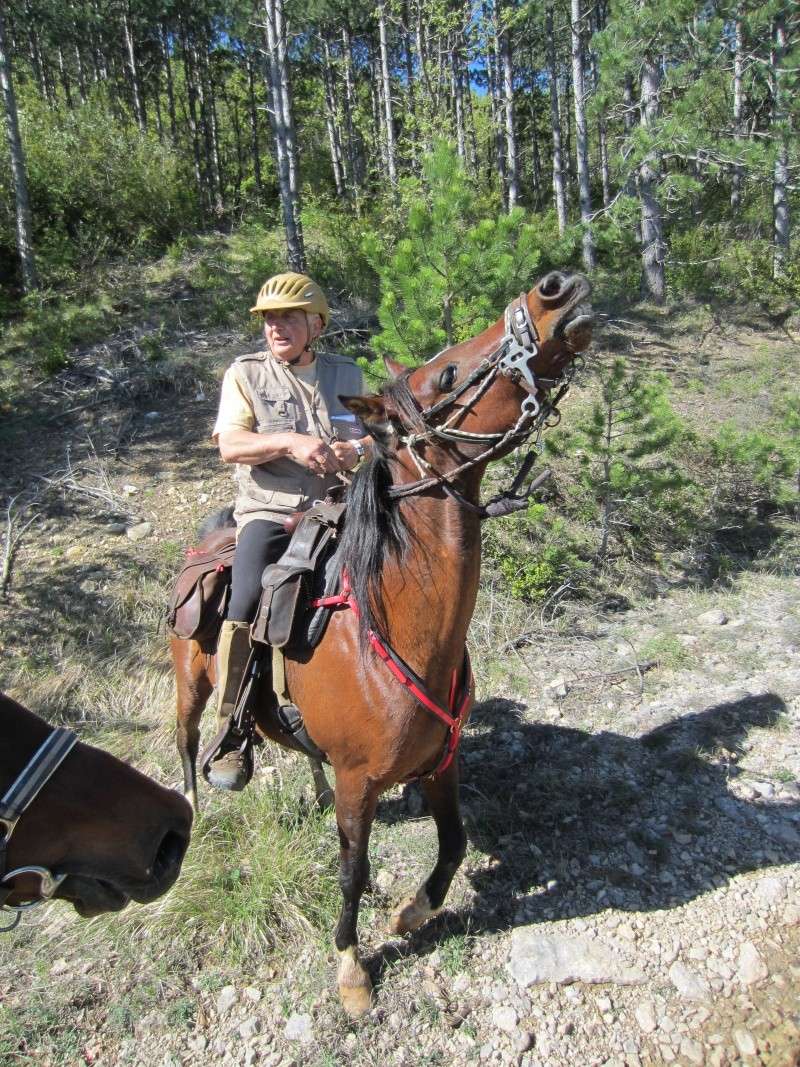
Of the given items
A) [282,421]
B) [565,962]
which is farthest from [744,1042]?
[282,421]

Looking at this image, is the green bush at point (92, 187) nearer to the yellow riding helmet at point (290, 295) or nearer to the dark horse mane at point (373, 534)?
the yellow riding helmet at point (290, 295)

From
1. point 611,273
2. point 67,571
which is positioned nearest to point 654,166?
point 611,273

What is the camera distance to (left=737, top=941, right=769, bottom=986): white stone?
2.54 meters

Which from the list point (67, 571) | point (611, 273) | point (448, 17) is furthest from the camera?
point (611, 273)

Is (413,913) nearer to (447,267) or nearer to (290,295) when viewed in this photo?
(290,295)

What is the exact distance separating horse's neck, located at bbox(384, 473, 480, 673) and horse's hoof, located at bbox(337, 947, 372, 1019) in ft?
4.38

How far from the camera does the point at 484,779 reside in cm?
368

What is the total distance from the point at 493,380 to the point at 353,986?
2.44 metres

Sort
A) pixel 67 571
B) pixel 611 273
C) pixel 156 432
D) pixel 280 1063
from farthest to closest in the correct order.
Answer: pixel 611 273 → pixel 156 432 → pixel 67 571 → pixel 280 1063

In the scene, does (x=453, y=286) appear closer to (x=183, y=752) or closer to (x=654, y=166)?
(x=183, y=752)

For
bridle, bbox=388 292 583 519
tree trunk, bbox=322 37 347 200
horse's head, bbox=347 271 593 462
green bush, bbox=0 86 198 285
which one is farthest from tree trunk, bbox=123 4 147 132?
bridle, bbox=388 292 583 519

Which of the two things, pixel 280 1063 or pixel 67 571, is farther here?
pixel 67 571

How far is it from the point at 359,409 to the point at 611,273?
15.4m

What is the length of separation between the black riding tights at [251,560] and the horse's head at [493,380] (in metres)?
0.87
